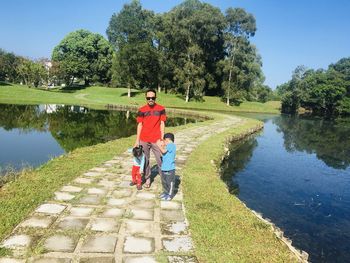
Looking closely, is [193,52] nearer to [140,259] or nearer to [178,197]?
[178,197]

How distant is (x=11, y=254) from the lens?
4.95 meters

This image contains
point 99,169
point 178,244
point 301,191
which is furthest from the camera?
point 301,191

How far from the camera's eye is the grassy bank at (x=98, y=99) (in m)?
43.4

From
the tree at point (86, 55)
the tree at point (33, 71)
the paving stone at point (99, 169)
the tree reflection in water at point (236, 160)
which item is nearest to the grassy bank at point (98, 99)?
the tree at point (33, 71)

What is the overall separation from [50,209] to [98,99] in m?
45.2

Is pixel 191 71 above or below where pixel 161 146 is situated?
above

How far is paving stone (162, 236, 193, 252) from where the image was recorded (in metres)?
5.42

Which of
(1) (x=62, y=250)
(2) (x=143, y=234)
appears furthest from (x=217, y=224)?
(1) (x=62, y=250)

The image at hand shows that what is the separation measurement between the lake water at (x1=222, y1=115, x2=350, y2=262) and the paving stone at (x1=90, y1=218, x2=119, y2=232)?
13.2 feet

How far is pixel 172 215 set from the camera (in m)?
6.83

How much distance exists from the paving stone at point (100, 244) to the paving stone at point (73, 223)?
50 cm

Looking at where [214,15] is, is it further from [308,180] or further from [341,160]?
[308,180]

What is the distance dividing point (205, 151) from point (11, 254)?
10.2 metres

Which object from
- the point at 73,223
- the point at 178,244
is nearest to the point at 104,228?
the point at 73,223
